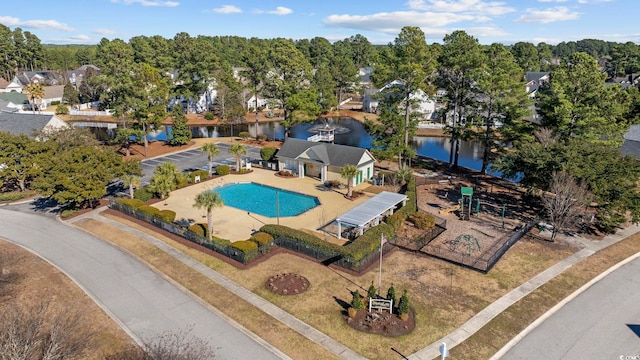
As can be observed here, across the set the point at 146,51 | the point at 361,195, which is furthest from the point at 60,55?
the point at 361,195

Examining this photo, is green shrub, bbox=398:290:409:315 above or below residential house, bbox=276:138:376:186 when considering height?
below

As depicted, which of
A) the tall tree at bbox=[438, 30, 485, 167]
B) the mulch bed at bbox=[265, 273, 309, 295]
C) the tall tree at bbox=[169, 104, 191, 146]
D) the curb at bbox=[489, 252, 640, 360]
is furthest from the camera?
the tall tree at bbox=[169, 104, 191, 146]

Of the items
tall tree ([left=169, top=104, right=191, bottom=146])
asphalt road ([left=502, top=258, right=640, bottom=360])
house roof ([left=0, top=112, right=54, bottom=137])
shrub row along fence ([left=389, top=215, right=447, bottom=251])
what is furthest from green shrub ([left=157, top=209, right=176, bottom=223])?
tall tree ([left=169, top=104, right=191, bottom=146])

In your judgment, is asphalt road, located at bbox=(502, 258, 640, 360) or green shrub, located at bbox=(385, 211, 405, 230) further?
green shrub, located at bbox=(385, 211, 405, 230)

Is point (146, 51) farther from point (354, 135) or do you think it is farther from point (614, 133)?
point (614, 133)

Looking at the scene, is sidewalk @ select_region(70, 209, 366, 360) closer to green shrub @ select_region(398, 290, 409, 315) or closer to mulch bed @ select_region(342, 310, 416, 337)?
mulch bed @ select_region(342, 310, 416, 337)

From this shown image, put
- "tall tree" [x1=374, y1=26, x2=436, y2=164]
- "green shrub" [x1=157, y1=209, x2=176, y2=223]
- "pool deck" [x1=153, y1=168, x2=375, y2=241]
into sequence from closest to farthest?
1. "green shrub" [x1=157, y1=209, x2=176, y2=223]
2. "pool deck" [x1=153, y1=168, x2=375, y2=241]
3. "tall tree" [x1=374, y1=26, x2=436, y2=164]
